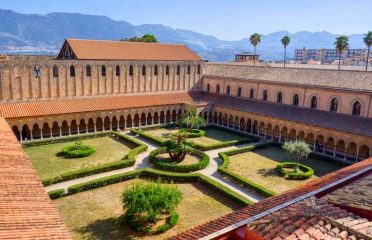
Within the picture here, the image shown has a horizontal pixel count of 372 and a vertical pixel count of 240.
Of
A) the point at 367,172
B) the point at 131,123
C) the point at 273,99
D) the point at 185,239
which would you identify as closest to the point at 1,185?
the point at 185,239

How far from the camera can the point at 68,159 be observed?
3114 centimetres

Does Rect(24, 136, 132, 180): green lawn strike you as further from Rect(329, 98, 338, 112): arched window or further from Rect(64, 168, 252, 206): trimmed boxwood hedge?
Rect(329, 98, 338, 112): arched window

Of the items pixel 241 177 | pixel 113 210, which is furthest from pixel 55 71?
pixel 241 177

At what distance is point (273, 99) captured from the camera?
1670 inches

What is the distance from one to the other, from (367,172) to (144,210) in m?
11.5

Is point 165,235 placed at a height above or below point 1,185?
below

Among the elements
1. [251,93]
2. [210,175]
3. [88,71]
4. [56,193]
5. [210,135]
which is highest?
[88,71]

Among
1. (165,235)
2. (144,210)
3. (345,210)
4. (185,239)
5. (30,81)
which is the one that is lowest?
(165,235)

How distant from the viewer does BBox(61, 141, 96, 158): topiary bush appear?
3160cm

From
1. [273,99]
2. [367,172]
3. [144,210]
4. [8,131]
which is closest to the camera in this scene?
[367,172]

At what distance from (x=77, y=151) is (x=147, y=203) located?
652 inches

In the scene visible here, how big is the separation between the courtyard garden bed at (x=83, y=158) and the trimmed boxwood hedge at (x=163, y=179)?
2475mm

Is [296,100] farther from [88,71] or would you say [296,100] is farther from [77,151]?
[88,71]

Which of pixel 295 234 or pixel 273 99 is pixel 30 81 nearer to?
pixel 273 99
